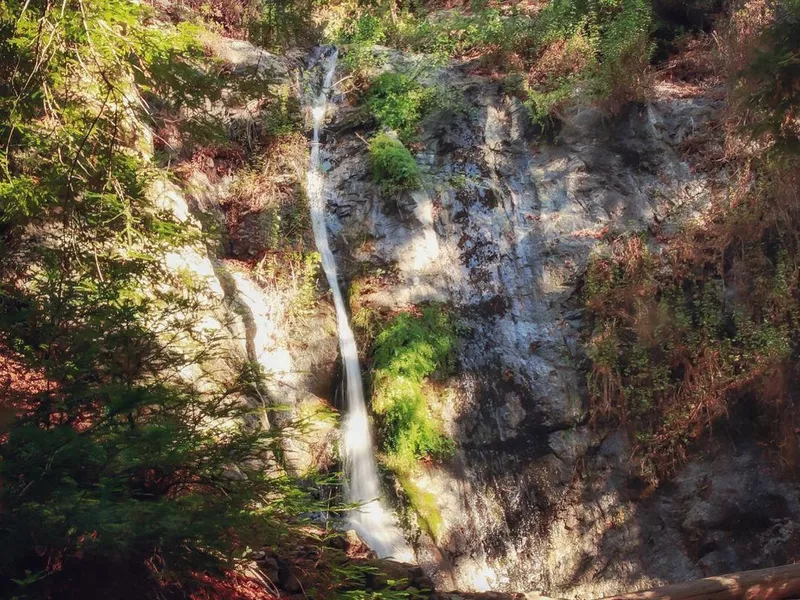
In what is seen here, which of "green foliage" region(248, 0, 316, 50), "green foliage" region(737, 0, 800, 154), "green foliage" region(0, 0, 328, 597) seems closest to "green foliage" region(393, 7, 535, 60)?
"green foliage" region(737, 0, 800, 154)

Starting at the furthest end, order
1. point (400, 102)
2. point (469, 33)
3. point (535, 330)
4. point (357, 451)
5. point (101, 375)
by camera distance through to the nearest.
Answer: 1. point (469, 33)
2. point (400, 102)
3. point (535, 330)
4. point (357, 451)
5. point (101, 375)

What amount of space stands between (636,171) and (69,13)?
9.56 m

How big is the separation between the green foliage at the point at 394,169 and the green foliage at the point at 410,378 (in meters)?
2.65

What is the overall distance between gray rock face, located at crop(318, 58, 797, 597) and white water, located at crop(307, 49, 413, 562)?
1.14 ft

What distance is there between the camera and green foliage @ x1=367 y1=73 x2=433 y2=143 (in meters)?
12.5

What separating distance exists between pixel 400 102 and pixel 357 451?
24.9ft

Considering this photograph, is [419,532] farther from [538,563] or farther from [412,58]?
[412,58]

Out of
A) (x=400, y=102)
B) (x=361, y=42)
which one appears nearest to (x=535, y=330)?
(x=400, y=102)

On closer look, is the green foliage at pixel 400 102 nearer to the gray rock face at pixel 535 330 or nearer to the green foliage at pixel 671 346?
the gray rock face at pixel 535 330

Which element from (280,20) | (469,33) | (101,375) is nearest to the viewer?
(101,375)

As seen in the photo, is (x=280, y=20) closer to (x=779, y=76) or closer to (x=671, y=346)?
(x=779, y=76)

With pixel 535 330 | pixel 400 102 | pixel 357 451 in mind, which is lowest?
pixel 357 451

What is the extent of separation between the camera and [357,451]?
879 centimetres

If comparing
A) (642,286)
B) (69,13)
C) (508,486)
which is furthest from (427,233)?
(69,13)
